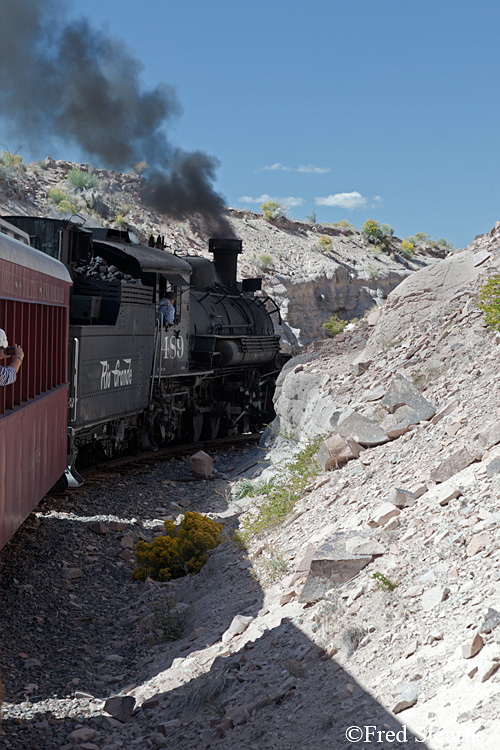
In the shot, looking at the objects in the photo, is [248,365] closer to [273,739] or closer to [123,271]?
[123,271]

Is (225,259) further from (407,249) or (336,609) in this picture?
(407,249)

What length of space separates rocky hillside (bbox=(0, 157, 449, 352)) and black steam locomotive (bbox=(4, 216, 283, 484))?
13.6m

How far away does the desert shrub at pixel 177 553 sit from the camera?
818 centimetres

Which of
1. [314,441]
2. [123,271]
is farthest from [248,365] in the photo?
[314,441]

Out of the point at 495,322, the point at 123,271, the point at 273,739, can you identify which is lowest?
the point at 273,739

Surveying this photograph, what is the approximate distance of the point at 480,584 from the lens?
450 cm

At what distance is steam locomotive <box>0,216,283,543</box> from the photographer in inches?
294

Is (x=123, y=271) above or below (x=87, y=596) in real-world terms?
above

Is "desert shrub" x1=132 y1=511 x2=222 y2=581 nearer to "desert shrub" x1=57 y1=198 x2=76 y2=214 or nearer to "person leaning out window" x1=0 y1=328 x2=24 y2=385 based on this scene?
"person leaning out window" x1=0 y1=328 x2=24 y2=385

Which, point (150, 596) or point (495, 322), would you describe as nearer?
point (150, 596)

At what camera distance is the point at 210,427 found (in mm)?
17812

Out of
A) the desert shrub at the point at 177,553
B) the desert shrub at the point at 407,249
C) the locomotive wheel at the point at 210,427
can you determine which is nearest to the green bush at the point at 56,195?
the locomotive wheel at the point at 210,427

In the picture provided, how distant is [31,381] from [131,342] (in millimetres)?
5352

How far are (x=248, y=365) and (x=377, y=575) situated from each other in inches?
550
